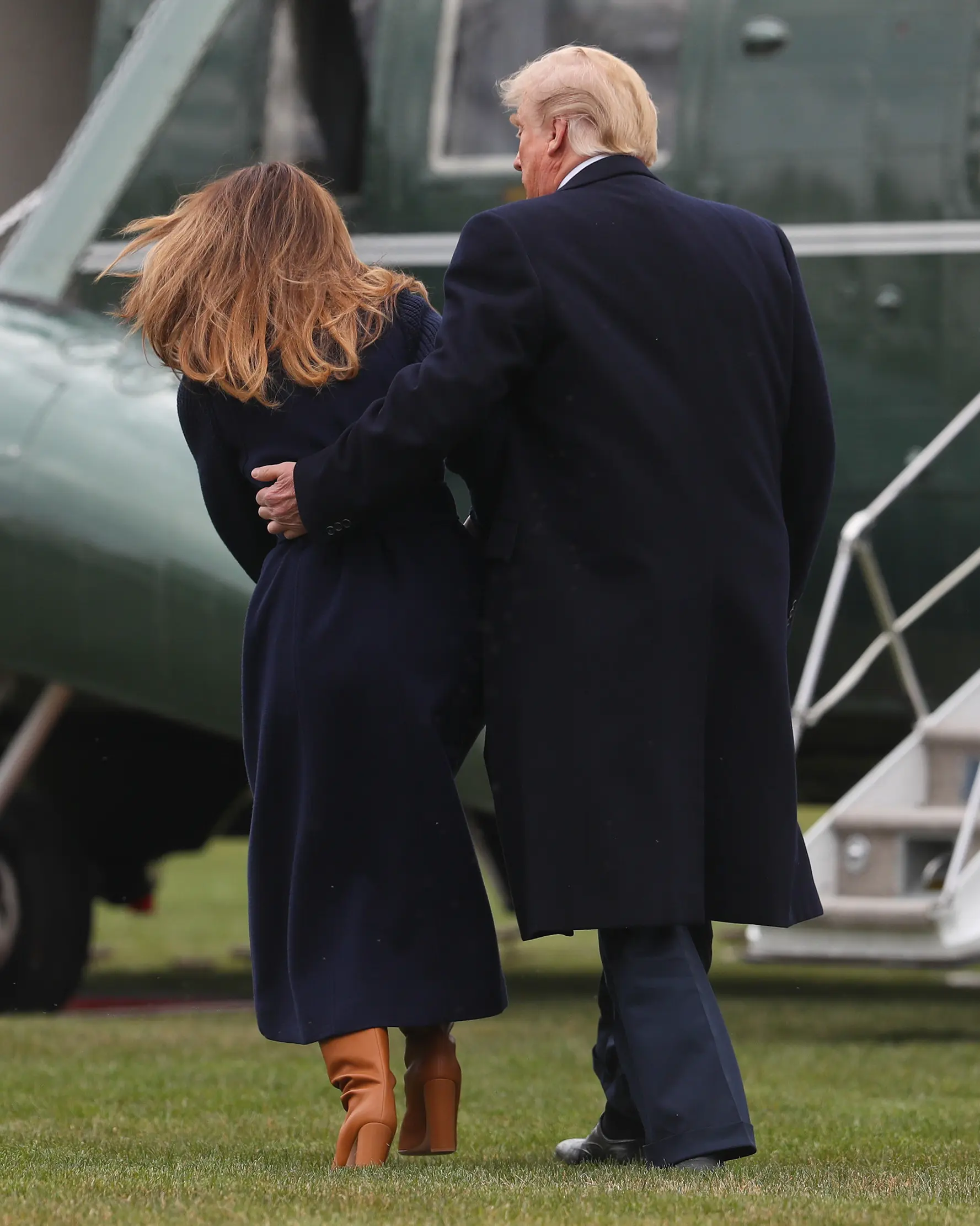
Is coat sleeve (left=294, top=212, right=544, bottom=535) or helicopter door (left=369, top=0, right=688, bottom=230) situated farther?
helicopter door (left=369, top=0, right=688, bottom=230)

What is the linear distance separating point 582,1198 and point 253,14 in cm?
527

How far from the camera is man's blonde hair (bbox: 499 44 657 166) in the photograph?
11.6 ft

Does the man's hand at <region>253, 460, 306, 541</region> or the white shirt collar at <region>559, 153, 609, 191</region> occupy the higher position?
the white shirt collar at <region>559, 153, 609, 191</region>

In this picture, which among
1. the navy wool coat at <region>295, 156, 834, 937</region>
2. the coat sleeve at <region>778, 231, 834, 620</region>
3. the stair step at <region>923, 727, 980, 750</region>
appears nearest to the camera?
the navy wool coat at <region>295, 156, 834, 937</region>

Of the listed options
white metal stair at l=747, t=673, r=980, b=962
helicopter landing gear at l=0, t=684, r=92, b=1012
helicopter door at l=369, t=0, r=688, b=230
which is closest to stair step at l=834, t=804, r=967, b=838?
white metal stair at l=747, t=673, r=980, b=962

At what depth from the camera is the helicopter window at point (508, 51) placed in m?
7.05

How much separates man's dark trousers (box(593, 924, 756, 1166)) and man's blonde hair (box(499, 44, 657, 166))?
1.31 meters

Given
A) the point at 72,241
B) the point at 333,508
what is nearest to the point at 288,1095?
the point at 333,508

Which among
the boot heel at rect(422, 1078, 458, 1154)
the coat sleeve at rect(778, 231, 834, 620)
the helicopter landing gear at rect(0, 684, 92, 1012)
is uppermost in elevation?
the coat sleeve at rect(778, 231, 834, 620)

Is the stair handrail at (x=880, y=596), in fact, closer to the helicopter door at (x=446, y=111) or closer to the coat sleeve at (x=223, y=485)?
the helicopter door at (x=446, y=111)

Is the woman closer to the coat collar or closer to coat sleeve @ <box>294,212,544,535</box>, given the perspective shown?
coat sleeve @ <box>294,212,544,535</box>

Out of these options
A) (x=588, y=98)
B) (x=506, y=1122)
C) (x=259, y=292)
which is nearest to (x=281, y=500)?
(x=259, y=292)

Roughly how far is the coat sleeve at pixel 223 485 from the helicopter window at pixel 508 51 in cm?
362

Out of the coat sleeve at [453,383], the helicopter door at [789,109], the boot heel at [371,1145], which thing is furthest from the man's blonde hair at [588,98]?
the helicopter door at [789,109]
